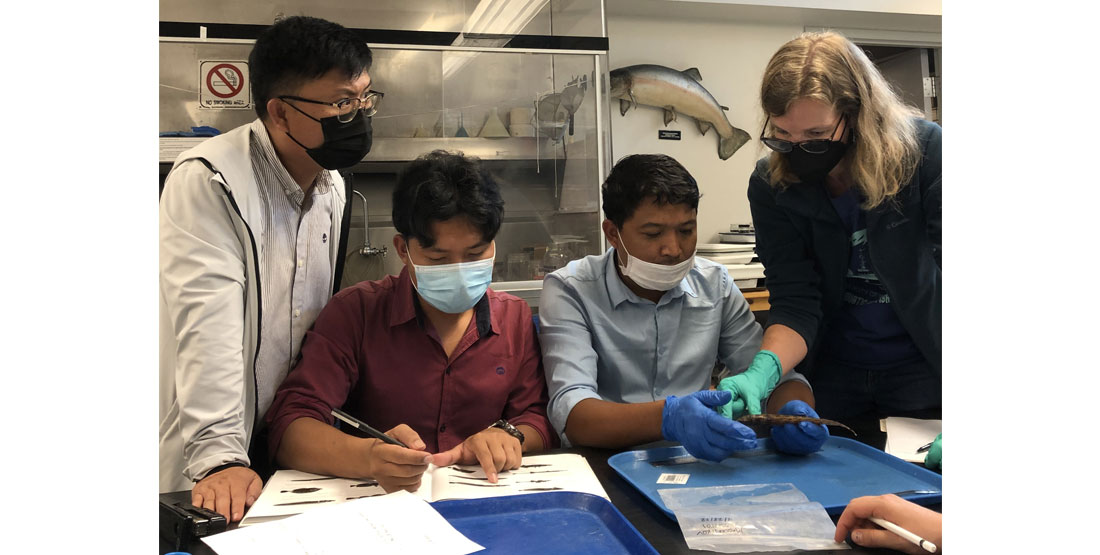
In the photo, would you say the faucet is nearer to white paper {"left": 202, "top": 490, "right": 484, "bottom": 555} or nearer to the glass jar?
the glass jar

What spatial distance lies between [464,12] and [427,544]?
2780 millimetres

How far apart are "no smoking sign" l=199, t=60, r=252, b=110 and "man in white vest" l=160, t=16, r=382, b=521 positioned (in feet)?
4.98

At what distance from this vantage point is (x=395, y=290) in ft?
4.85

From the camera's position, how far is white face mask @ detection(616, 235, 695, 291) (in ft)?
5.10

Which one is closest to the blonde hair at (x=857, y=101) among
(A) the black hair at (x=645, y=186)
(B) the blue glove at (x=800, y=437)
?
(A) the black hair at (x=645, y=186)

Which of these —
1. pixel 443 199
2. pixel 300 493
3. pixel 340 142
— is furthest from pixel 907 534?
pixel 340 142

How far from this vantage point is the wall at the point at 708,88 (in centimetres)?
398

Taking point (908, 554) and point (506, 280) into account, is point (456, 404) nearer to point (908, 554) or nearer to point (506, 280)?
point (908, 554)

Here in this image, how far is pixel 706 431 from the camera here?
1.12 m

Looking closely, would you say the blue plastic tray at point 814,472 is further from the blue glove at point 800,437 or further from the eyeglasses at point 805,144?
the eyeglasses at point 805,144

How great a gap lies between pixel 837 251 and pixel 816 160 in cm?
20

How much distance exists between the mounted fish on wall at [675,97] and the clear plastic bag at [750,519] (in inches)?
125

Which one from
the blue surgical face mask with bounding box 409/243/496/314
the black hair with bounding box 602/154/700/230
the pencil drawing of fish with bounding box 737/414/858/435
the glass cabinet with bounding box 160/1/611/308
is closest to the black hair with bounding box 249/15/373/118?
the blue surgical face mask with bounding box 409/243/496/314

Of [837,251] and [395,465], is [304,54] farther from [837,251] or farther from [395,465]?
[837,251]
